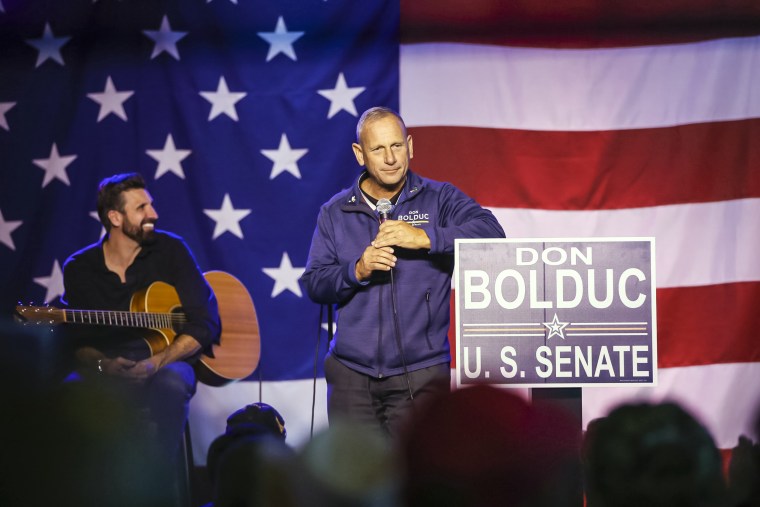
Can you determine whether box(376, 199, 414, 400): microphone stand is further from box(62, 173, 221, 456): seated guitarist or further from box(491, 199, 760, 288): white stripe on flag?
box(491, 199, 760, 288): white stripe on flag

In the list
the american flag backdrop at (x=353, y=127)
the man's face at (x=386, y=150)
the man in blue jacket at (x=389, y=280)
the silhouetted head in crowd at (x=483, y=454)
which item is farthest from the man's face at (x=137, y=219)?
the silhouetted head in crowd at (x=483, y=454)

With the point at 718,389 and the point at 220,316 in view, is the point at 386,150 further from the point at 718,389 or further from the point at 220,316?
the point at 718,389

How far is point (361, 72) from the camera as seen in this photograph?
5227mm

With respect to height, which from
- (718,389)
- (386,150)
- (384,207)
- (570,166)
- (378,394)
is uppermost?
(570,166)

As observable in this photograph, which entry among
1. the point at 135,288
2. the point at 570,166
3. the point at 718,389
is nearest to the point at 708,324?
the point at 718,389

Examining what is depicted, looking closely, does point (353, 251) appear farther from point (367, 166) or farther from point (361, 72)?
point (361, 72)

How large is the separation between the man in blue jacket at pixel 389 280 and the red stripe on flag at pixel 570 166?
1.60 meters

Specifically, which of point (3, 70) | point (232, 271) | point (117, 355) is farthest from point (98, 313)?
point (3, 70)

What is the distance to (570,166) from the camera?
5.21m

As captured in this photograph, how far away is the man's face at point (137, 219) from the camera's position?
4477 millimetres

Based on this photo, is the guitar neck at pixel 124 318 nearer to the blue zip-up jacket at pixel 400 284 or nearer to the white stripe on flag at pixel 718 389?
the blue zip-up jacket at pixel 400 284

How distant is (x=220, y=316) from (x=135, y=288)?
76 cm

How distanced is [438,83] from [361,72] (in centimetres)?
45

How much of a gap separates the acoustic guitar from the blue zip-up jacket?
3.71 feet
